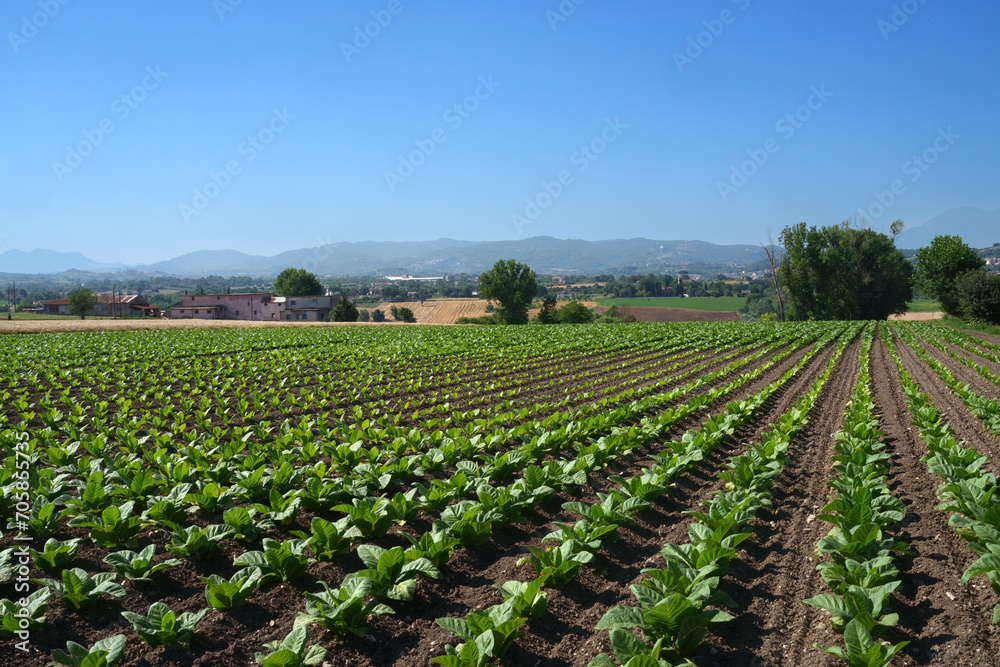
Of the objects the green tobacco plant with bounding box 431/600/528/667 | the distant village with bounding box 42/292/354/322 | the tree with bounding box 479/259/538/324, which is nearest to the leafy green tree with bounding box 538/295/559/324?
the tree with bounding box 479/259/538/324

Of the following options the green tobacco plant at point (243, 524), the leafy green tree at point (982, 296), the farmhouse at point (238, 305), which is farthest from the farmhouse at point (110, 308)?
the leafy green tree at point (982, 296)

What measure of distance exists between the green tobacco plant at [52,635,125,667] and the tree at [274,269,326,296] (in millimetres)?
104242

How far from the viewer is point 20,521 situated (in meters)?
5.30

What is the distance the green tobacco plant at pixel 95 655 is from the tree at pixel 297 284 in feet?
342

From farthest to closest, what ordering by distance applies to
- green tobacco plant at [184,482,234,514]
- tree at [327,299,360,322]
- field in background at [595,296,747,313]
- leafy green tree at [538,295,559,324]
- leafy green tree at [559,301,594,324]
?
field in background at [595,296,747,313] → tree at [327,299,360,322] → leafy green tree at [538,295,559,324] → leafy green tree at [559,301,594,324] → green tobacco plant at [184,482,234,514]

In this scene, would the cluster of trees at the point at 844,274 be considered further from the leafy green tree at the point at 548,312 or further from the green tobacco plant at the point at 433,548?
the green tobacco plant at the point at 433,548

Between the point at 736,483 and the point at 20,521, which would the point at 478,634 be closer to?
the point at 736,483

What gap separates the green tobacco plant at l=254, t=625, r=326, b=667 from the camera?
3.27m

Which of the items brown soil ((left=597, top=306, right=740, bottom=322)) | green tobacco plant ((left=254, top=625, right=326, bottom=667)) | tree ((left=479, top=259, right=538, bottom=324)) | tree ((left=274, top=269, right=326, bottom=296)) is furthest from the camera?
tree ((left=274, top=269, right=326, bottom=296))

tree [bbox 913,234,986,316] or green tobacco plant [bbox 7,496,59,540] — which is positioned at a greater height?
tree [bbox 913,234,986,316]

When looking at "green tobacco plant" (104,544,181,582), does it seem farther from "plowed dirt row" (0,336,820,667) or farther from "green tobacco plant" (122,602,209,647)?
"green tobacco plant" (122,602,209,647)

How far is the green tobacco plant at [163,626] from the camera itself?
11.9ft

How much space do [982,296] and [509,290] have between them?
168 feet

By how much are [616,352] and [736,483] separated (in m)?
19.8
